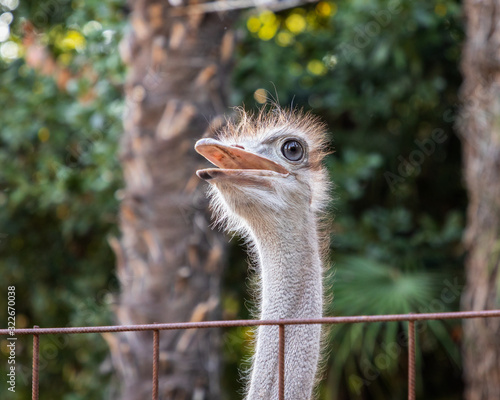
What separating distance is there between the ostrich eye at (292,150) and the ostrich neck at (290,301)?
168 millimetres

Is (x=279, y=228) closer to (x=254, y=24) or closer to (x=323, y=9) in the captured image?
(x=254, y=24)

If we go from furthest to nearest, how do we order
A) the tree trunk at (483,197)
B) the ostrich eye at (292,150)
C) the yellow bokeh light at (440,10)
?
the yellow bokeh light at (440,10), the tree trunk at (483,197), the ostrich eye at (292,150)

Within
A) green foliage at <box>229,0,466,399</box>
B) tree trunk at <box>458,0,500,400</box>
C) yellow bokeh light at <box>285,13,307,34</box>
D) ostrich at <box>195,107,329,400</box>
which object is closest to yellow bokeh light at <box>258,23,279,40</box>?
green foliage at <box>229,0,466,399</box>

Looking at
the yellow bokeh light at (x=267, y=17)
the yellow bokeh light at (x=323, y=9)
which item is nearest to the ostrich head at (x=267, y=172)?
the yellow bokeh light at (x=267, y=17)

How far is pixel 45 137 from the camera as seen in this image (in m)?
5.35

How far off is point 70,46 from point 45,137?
72 cm

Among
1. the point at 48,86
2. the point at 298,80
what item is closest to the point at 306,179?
the point at 298,80

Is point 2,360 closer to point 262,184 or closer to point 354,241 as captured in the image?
point 354,241

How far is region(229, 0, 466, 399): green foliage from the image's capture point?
4.60 m

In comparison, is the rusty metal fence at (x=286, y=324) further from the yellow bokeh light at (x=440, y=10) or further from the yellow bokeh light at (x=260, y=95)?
the yellow bokeh light at (x=440, y=10)

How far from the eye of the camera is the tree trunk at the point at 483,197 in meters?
4.19

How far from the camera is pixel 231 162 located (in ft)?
6.33

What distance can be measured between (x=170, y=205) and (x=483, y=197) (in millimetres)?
1748

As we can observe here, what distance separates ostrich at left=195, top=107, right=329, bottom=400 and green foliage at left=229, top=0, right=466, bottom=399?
2.20 m
